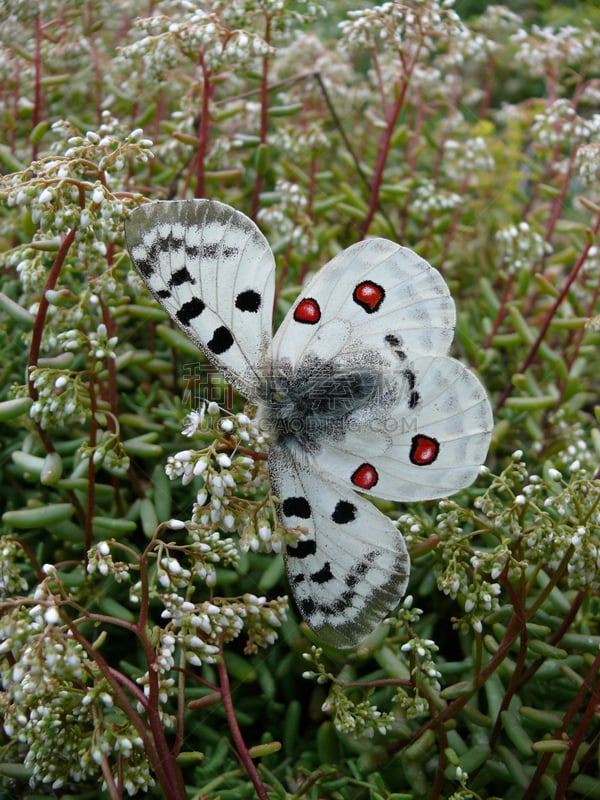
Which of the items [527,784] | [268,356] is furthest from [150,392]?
[527,784]

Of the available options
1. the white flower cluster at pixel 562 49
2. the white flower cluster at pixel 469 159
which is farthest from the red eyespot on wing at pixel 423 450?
the white flower cluster at pixel 562 49

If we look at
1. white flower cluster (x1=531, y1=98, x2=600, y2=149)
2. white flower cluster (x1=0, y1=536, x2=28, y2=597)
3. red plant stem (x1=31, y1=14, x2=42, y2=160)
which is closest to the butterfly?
white flower cluster (x1=0, y1=536, x2=28, y2=597)

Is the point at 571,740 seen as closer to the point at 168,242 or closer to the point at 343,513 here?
the point at 343,513

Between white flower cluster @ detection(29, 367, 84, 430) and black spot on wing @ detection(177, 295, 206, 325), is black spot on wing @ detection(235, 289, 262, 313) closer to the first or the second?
black spot on wing @ detection(177, 295, 206, 325)

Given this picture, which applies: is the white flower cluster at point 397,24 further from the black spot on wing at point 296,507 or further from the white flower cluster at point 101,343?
the black spot on wing at point 296,507

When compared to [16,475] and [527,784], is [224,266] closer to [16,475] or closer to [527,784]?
[16,475]

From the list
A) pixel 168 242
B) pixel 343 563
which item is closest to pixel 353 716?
pixel 343 563
